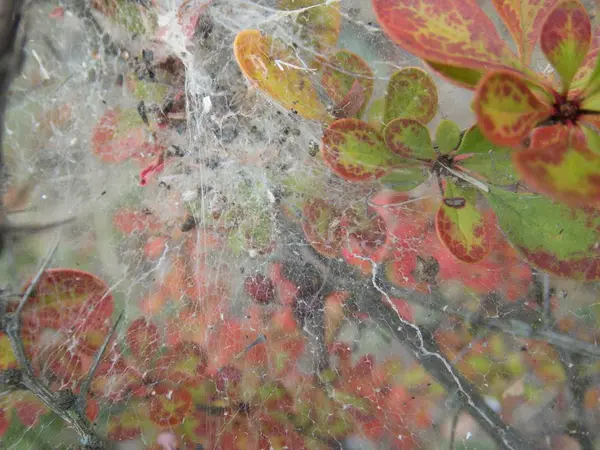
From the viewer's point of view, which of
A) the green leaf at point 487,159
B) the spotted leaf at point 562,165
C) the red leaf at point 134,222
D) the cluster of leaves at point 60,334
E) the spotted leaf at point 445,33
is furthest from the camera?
the red leaf at point 134,222

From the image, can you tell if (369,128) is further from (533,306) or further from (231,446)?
(231,446)

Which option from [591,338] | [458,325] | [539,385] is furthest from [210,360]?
[591,338]

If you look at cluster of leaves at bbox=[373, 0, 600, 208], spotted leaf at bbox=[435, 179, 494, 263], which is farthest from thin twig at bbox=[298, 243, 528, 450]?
cluster of leaves at bbox=[373, 0, 600, 208]

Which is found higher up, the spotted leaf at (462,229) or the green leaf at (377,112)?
the green leaf at (377,112)

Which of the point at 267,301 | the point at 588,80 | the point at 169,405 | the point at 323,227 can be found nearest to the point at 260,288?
the point at 267,301

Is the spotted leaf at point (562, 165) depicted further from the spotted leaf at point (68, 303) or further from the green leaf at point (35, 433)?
the green leaf at point (35, 433)

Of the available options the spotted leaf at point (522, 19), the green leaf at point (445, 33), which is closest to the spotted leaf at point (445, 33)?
the green leaf at point (445, 33)
